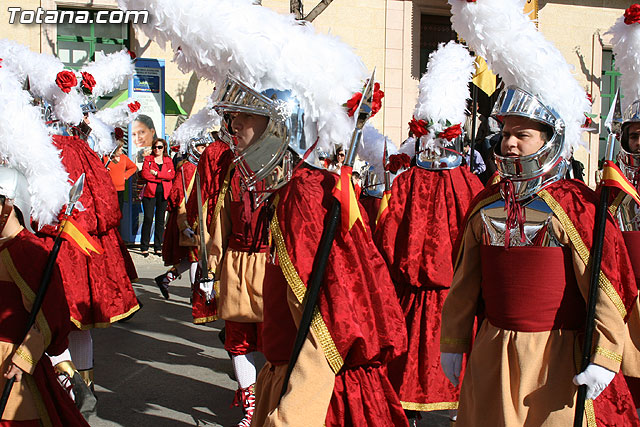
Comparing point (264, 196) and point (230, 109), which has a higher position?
point (230, 109)

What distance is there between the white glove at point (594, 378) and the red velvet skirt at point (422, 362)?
191cm

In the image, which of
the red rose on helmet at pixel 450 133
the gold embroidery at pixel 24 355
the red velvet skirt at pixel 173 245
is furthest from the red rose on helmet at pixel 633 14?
the red velvet skirt at pixel 173 245

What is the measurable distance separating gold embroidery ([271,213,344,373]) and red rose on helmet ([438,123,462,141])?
101 inches

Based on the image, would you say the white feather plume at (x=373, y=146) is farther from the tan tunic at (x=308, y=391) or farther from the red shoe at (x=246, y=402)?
the tan tunic at (x=308, y=391)

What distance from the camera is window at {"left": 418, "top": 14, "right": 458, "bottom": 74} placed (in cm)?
1578

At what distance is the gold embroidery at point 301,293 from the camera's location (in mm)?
2426

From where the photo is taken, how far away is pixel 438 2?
15.7 meters

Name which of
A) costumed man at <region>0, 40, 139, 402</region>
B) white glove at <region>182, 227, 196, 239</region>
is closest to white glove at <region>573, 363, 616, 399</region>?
costumed man at <region>0, 40, 139, 402</region>

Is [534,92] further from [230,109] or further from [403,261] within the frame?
[403,261]

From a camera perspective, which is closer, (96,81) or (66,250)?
(66,250)

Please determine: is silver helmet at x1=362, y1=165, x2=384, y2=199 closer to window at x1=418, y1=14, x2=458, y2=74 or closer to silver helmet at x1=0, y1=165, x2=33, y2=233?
silver helmet at x1=0, y1=165, x2=33, y2=233

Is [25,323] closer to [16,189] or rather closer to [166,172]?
[16,189]

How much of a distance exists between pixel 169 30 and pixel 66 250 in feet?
9.30

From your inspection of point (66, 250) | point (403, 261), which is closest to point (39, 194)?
point (66, 250)
